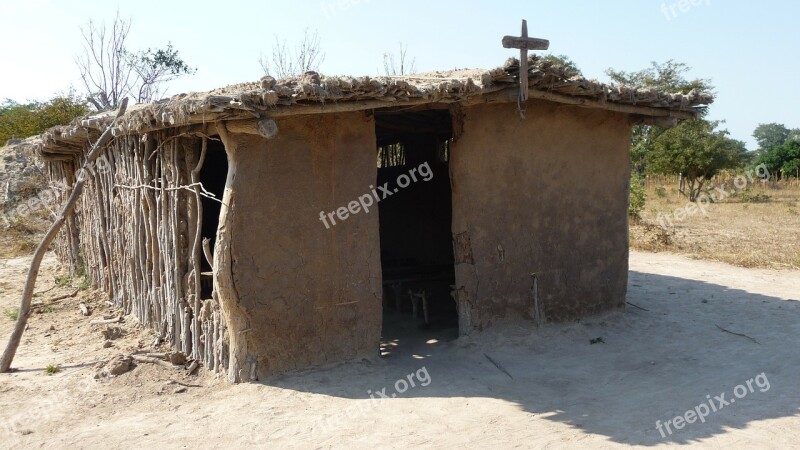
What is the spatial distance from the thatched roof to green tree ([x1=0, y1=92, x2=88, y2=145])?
42.6ft

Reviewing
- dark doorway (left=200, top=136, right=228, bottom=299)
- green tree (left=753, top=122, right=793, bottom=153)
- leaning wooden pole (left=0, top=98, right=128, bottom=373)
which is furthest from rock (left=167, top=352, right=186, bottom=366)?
green tree (left=753, top=122, right=793, bottom=153)

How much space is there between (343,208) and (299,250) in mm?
549

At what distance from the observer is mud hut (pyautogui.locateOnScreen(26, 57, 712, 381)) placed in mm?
5438

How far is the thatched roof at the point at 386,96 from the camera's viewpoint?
4.94 metres

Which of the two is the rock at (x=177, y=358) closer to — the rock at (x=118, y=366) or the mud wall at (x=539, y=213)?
the rock at (x=118, y=366)

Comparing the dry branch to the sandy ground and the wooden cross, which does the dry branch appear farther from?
the wooden cross

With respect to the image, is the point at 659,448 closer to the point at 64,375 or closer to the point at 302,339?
the point at 302,339

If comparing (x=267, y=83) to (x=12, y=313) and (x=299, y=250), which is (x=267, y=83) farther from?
(x=12, y=313)

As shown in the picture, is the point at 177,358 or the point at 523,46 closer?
the point at 523,46

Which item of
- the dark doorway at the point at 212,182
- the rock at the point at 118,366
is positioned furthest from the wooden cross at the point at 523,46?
the rock at the point at 118,366

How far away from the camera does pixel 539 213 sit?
22.6 feet

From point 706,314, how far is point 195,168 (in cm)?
602

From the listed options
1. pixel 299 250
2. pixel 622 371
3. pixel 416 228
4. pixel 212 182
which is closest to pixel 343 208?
pixel 299 250

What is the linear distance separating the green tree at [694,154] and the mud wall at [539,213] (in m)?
16.7
